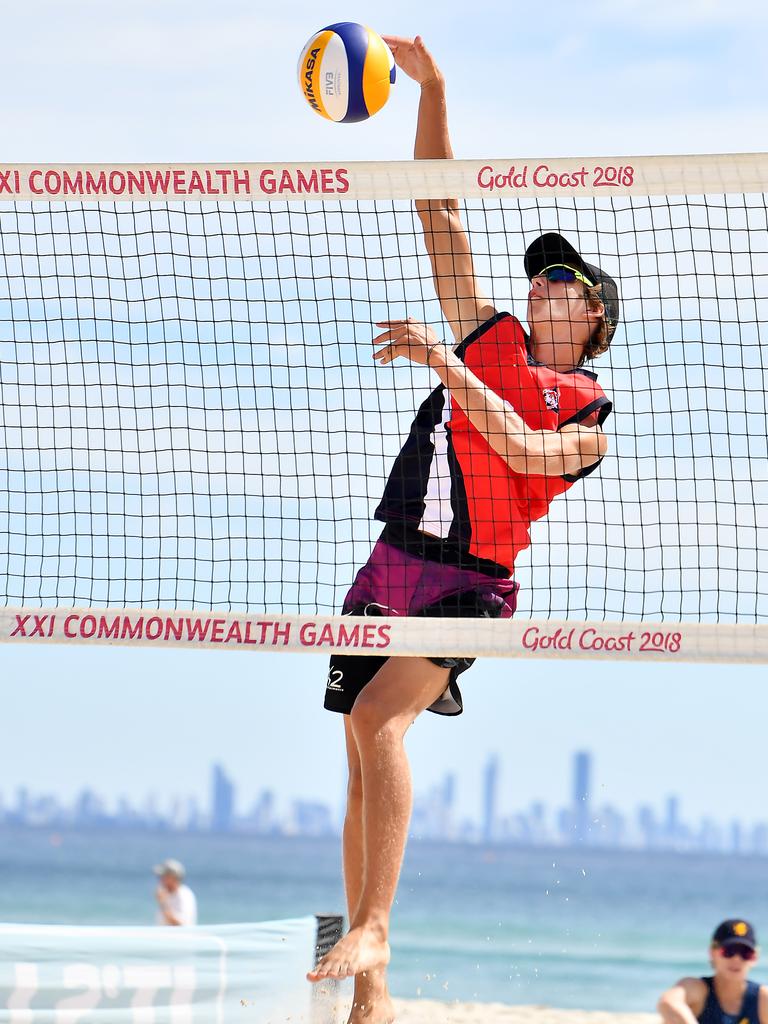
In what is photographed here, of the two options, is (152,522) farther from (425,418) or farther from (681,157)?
(681,157)

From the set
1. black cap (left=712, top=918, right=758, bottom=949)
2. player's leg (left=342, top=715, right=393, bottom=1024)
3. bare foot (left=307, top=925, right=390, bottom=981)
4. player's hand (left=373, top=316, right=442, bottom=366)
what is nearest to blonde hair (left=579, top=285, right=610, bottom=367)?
player's hand (left=373, top=316, right=442, bottom=366)

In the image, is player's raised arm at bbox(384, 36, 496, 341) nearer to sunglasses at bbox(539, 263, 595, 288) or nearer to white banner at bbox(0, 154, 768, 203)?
white banner at bbox(0, 154, 768, 203)

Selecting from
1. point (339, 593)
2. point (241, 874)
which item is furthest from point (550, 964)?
point (241, 874)

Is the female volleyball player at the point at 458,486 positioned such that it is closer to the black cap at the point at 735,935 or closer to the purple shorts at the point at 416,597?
the purple shorts at the point at 416,597

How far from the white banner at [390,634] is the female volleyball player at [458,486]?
0.13m

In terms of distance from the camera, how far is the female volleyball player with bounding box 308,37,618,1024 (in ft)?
14.6

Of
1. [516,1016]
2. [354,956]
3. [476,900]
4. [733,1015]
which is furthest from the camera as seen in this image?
[476,900]

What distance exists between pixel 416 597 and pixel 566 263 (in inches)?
50.9

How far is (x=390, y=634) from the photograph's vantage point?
4594 millimetres

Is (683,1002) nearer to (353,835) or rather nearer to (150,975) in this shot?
(353,835)

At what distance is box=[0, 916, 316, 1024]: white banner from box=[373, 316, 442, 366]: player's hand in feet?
9.48

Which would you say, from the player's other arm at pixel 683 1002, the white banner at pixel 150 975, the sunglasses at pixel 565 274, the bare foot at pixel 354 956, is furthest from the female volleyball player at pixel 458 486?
the player's other arm at pixel 683 1002

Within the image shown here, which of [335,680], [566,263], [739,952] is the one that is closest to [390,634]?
[335,680]

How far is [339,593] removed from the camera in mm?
5852
